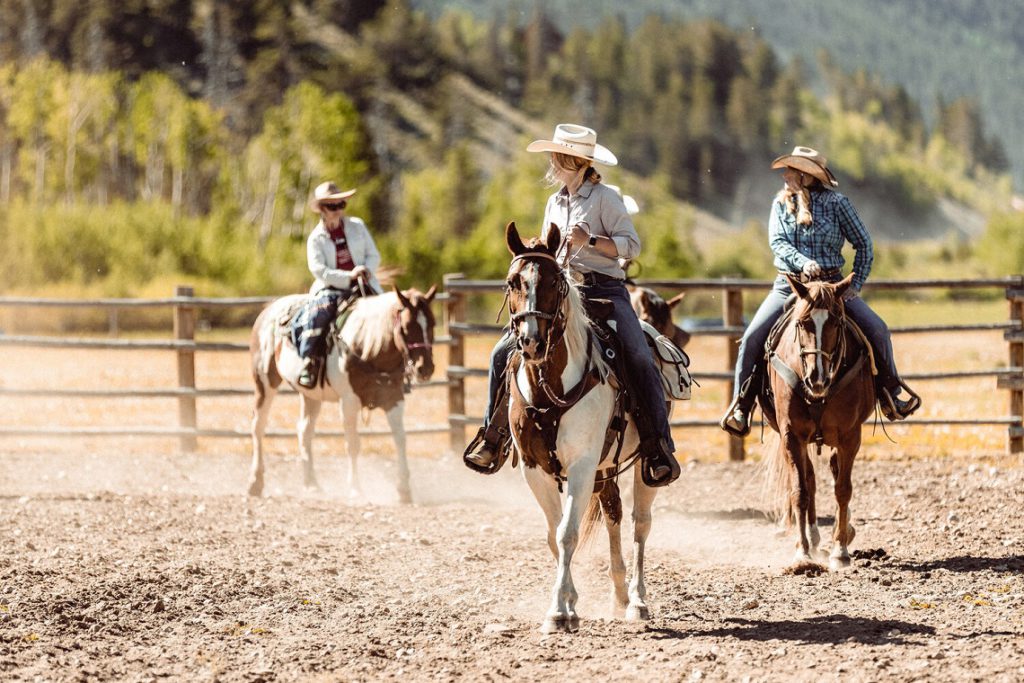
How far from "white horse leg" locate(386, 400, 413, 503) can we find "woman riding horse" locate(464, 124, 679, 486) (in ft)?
16.0

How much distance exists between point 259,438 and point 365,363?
1.56 meters

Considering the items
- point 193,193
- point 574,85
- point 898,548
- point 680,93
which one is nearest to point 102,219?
point 193,193

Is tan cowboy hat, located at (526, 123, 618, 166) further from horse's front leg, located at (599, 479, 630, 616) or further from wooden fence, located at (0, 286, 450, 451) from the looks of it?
wooden fence, located at (0, 286, 450, 451)

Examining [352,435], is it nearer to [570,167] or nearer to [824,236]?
[824,236]

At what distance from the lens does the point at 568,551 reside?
6520 mm

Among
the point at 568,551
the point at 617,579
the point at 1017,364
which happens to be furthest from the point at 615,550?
the point at 1017,364

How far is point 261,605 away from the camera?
7535 millimetres

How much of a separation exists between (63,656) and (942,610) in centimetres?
436

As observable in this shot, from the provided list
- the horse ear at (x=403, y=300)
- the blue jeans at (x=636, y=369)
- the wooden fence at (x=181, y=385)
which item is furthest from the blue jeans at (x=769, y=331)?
the wooden fence at (x=181, y=385)

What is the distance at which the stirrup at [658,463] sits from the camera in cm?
693

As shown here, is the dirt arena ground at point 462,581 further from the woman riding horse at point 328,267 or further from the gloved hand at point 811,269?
the gloved hand at point 811,269

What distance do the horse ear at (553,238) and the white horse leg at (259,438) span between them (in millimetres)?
6774

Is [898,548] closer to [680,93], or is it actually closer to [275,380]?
[275,380]

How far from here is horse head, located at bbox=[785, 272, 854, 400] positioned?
8266 mm
